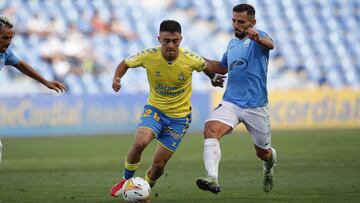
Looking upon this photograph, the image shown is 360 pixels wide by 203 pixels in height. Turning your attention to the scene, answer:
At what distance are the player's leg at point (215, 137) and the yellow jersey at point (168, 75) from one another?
0.44m

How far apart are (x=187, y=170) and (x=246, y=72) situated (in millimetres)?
4872

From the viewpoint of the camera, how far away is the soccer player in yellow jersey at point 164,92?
32.2 ft

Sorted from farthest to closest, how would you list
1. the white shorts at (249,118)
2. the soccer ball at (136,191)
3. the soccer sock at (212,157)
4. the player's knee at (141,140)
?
the white shorts at (249,118), the player's knee at (141,140), the soccer sock at (212,157), the soccer ball at (136,191)

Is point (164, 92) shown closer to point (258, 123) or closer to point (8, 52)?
point (258, 123)

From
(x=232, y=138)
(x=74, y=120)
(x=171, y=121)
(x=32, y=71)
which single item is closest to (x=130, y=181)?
(x=171, y=121)

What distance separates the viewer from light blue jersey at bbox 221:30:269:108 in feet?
33.5

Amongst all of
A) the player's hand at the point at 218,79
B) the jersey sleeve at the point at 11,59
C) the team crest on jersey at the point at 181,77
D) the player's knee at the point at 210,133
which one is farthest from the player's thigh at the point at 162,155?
the jersey sleeve at the point at 11,59

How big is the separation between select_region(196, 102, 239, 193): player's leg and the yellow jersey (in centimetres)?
44

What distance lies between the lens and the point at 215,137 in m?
9.78

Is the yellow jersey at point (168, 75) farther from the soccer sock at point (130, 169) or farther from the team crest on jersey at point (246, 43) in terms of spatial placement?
the soccer sock at point (130, 169)

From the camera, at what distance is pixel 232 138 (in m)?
Result: 24.5

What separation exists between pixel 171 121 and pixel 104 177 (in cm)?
366

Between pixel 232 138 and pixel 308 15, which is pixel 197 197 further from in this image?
pixel 308 15

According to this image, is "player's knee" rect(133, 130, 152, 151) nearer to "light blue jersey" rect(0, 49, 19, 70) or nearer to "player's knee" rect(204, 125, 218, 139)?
"player's knee" rect(204, 125, 218, 139)
